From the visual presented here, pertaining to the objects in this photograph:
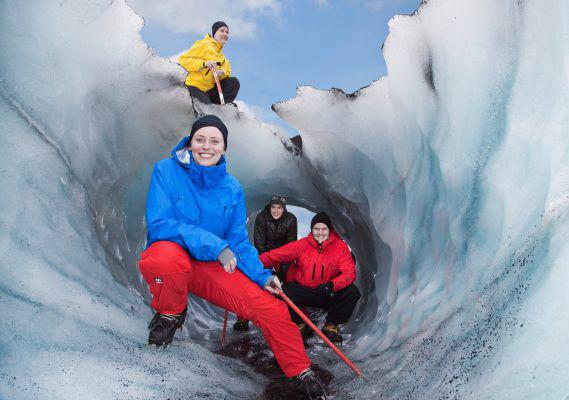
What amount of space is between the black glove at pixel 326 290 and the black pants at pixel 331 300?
3cm

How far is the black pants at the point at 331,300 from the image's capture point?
3.49 meters

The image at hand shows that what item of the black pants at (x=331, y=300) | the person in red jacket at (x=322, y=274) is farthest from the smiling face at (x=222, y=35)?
the black pants at (x=331, y=300)

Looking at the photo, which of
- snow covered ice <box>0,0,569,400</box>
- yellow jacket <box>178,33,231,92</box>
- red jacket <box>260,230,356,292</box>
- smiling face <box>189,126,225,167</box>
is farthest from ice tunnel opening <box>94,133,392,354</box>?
yellow jacket <box>178,33,231,92</box>

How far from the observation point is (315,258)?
366cm

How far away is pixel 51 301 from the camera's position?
1.99 metres

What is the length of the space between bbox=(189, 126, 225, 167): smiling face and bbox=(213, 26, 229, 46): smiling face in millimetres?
2453

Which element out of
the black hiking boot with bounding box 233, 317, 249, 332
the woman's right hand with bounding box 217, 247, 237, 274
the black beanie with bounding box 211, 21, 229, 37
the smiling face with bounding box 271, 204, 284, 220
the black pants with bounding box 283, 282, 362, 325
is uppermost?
the black beanie with bounding box 211, 21, 229, 37

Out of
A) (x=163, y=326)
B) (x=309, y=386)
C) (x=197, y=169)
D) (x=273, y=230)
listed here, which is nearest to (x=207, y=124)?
(x=197, y=169)

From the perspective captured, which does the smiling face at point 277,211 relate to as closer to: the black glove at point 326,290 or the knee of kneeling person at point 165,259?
the black glove at point 326,290

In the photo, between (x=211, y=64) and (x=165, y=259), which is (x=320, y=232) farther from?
(x=211, y=64)

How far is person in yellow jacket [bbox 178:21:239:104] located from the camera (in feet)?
14.8

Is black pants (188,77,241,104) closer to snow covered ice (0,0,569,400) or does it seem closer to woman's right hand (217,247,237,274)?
snow covered ice (0,0,569,400)

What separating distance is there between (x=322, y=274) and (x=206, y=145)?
1.67m

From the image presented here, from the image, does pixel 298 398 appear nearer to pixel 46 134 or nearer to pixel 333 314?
pixel 333 314
